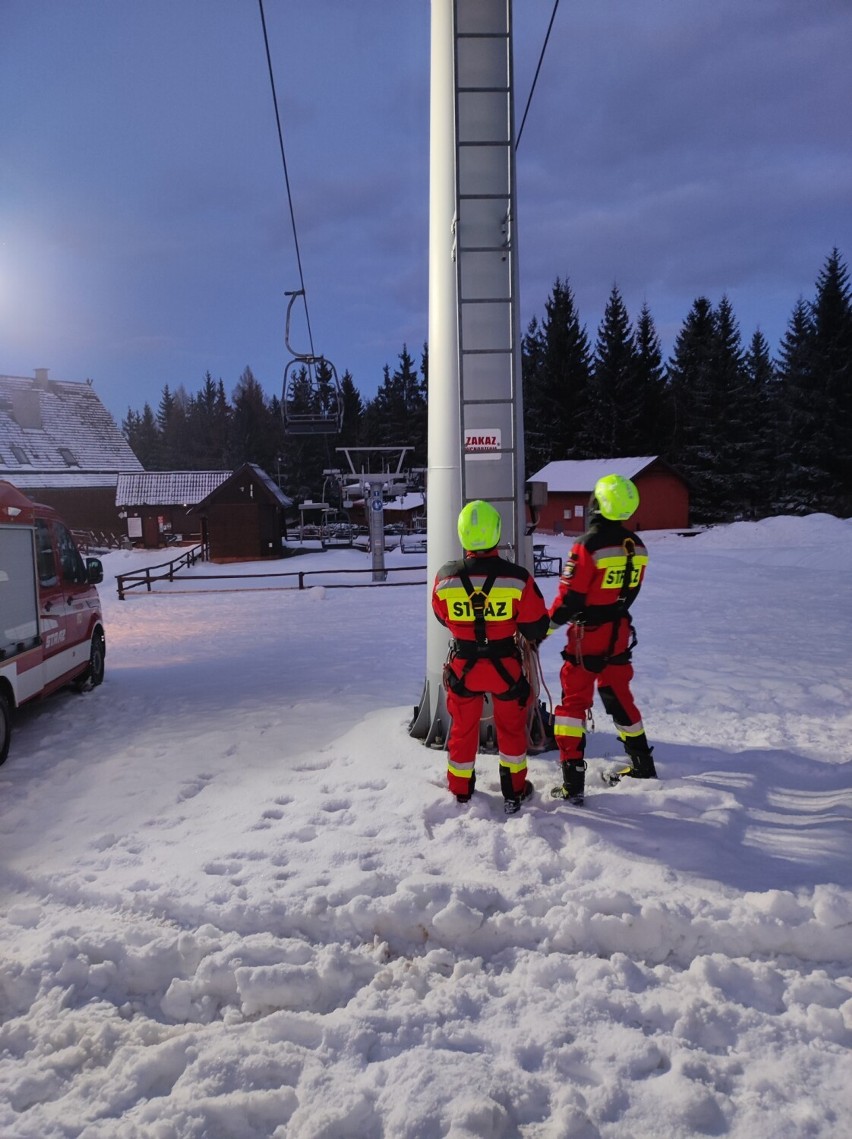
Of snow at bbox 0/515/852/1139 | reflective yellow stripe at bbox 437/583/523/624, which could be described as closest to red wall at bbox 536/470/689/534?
snow at bbox 0/515/852/1139

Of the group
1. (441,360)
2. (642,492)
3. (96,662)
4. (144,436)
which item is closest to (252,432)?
(144,436)

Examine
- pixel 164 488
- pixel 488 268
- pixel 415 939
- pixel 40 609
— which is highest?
pixel 488 268

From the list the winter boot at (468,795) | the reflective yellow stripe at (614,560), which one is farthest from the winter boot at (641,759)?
the reflective yellow stripe at (614,560)

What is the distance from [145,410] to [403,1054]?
111139mm

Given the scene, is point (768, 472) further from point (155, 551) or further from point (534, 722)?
point (534, 722)

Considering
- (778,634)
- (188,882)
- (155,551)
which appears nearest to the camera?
(188,882)

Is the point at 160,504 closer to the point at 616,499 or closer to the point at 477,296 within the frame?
the point at 477,296

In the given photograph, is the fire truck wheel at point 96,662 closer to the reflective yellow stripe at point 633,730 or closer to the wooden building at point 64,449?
the reflective yellow stripe at point 633,730

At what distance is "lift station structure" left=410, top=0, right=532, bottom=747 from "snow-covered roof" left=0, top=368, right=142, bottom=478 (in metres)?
45.1

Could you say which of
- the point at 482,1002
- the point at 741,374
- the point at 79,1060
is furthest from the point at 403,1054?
the point at 741,374

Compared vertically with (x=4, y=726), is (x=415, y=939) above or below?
below

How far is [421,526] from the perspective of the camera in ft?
164

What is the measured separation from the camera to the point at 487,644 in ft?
15.8

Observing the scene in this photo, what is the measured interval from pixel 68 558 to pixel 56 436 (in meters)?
45.1
